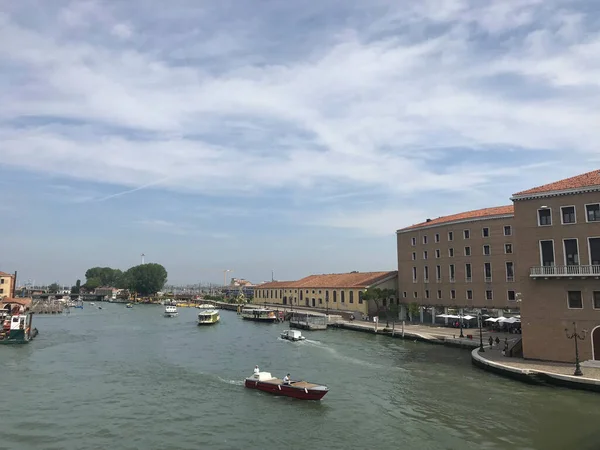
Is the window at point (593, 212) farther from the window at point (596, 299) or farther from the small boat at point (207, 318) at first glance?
the small boat at point (207, 318)

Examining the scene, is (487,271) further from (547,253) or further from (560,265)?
(560,265)

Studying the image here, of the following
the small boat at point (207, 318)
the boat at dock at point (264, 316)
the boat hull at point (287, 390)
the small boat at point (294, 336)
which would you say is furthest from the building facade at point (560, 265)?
the small boat at point (207, 318)

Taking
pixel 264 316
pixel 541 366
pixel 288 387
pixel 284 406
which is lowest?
pixel 284 406

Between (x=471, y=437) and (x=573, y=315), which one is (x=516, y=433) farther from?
(x=573, y=315)

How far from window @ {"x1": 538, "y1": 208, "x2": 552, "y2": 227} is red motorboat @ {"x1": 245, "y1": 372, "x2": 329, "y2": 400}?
18.6 meters

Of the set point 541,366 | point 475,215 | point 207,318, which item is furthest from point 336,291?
point 541,366

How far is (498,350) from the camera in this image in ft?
123

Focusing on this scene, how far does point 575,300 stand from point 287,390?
19.3 m

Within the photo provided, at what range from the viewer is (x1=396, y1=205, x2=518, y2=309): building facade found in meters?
52.4

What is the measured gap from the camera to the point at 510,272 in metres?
51.8

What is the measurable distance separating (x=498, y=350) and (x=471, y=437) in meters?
19.2

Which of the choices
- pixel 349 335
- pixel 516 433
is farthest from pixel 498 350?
pixel 349 335

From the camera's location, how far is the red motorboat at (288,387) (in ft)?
86.4

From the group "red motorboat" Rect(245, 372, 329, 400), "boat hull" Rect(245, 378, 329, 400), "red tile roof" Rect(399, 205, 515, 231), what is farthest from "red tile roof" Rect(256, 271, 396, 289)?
"boat hull" Rect(245, 378, 329, 400)
